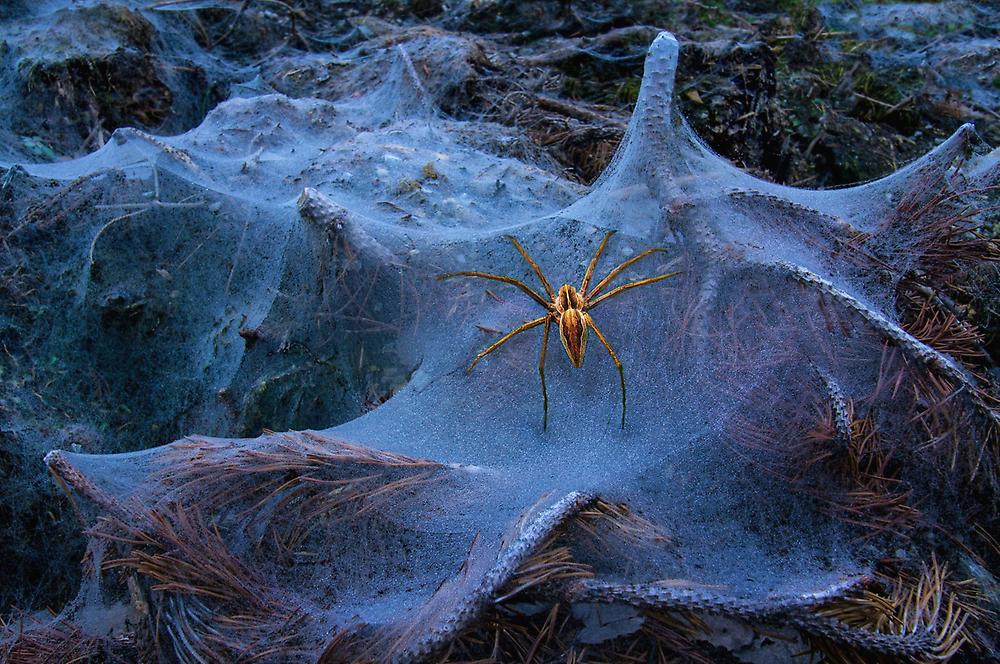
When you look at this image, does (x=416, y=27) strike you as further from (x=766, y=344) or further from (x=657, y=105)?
(x=766, y=344)

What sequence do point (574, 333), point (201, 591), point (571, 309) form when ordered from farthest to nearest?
point (571, 309), point (574, 333), point (201, 591)

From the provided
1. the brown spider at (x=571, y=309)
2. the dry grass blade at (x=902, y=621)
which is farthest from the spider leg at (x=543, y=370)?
the dry grass blade at (x=902, y=621)

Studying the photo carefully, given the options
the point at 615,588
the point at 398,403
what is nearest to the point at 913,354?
the point at 615,588

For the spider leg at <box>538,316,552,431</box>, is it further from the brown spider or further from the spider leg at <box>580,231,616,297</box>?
the spider leg at <box>580,231,616,297</box>

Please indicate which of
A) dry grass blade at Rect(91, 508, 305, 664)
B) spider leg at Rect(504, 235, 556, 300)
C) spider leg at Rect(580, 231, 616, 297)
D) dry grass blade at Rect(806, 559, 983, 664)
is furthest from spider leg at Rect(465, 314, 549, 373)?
dry grass blade at Rect(806, 559, 983, 664)

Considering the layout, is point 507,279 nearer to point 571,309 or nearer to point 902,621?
point 571,309

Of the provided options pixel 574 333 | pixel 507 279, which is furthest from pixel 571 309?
pixel 507 279

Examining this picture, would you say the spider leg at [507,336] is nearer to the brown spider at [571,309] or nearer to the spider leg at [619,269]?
the brown spider at [571,309]
